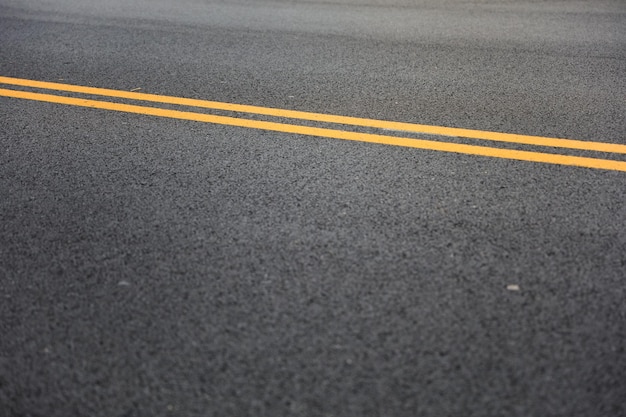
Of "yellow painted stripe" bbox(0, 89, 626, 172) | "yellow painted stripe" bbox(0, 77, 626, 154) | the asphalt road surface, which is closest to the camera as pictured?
the asphalt road surface

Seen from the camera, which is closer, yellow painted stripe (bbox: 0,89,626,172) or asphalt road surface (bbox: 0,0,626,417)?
asphalt road surface (bbox: 0,0,626,417)

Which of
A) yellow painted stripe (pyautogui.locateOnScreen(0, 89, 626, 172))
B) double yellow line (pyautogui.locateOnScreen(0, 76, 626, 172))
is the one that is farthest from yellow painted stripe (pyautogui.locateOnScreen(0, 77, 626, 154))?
yellow painted stripe (pyautogui.locateOnScreen(0, 89, 626, 172))

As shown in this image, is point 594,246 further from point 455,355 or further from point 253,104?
point 253,104

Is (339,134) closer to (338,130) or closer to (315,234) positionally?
(338,130)

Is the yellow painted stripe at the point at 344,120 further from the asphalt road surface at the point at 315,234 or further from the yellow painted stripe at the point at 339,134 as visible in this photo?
the yellow painted stripe at the point at 339,134

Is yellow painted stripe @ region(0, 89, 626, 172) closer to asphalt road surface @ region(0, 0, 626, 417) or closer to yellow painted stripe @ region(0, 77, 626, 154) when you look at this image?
asphalt road surface @ region(0, 0, 626, 417)

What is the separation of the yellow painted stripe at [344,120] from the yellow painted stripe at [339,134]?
154 mm

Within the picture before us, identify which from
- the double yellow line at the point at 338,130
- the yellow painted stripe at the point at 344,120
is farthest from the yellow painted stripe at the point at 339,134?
the yellow painted stripe at the point at 344,120

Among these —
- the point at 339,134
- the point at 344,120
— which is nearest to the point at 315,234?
the point at 339,134

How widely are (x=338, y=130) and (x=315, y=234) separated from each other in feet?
4.56

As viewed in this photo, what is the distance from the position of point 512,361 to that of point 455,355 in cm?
21

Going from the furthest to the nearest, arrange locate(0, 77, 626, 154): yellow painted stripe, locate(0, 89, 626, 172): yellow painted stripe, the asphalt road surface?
locate(0, 77, 626, 154): yellow painted stripe
locate(0, 89, 626, 172): yellow painted stripe
the asphalt road surface

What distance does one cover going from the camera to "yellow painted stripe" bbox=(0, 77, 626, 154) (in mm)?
4223

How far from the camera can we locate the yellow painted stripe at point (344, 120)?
166 inches
